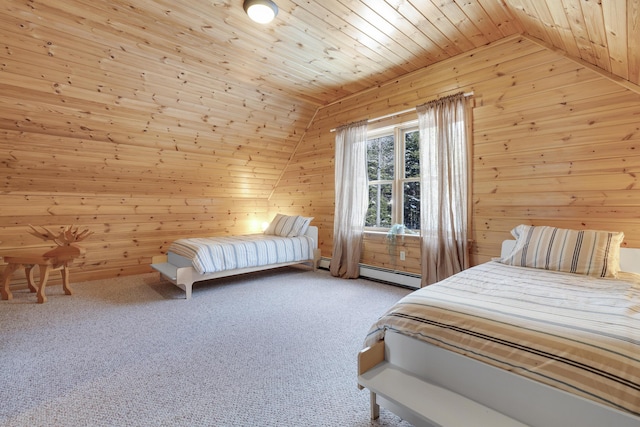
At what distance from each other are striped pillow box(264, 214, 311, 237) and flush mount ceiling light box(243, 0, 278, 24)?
2.76m

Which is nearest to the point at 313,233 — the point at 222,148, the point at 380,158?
the point at 380,158

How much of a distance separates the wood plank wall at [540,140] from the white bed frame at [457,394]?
2.10 metres

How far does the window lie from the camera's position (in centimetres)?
387

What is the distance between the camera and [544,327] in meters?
1.17

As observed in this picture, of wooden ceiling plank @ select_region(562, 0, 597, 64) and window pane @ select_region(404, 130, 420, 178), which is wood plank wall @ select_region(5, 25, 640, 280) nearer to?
wooden ceiling plank @ select_region(562, 0, 597, 64)

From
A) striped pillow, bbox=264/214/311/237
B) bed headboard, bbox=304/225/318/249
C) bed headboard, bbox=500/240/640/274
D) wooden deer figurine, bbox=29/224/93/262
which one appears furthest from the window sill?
wooden deer figurine, bbox=29/224/93/262

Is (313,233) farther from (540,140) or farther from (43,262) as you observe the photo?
(43,262)

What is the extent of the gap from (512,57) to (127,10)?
3404 millimetres

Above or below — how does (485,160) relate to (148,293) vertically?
above

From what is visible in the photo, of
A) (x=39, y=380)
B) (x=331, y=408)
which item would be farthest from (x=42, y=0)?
(x=331, y=408)

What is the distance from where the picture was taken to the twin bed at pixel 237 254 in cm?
342

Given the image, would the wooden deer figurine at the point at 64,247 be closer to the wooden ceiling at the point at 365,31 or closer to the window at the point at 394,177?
the wooden ceiling at the point at 365,31

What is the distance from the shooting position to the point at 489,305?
141cm

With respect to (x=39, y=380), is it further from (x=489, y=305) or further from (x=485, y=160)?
(x=485, y=160)
